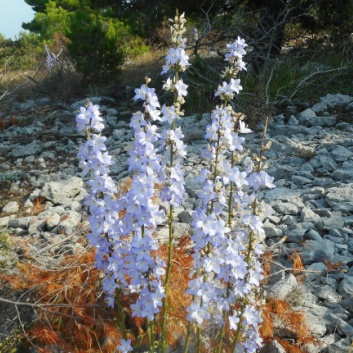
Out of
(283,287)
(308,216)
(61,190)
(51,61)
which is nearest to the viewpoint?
(283,287)

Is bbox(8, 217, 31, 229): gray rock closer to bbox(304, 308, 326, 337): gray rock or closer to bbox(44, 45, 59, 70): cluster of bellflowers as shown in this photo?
bbox(304, 308, 326, 337): gray rock

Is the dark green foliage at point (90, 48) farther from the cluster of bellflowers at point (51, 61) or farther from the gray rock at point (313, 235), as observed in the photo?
the gray rock at point (313, 235)

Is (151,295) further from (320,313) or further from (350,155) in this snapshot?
(350,155)

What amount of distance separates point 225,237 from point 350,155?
367 centimetres

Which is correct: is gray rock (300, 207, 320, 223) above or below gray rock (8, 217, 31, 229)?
above

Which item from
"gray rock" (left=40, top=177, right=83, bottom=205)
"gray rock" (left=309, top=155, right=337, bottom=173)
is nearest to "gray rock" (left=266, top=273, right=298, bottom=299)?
"gray rock" (left=309, top=155, right=337, bottom=173)

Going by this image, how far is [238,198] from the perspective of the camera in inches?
77.9

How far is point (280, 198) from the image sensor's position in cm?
431

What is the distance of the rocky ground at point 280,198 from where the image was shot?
304 cm

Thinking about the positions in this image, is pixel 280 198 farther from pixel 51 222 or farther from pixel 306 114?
pixel 306 114

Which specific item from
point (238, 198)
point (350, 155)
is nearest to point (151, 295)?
A: point (238, 198)

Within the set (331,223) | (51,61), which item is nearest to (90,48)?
(51,61)

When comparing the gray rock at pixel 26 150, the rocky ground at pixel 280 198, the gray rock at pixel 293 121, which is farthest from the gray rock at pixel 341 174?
the gray rock at pixel 26 150

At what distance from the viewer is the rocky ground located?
304 centimetres
